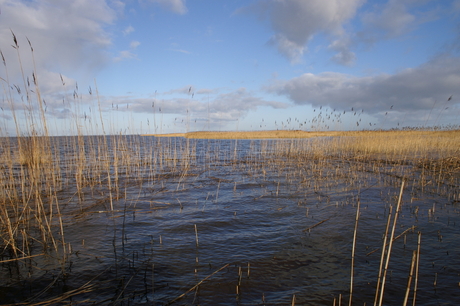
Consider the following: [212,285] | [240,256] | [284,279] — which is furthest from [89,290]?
[284,279]

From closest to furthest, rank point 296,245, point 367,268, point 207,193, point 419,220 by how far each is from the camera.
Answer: point 367,268
point 296,245
point 419,220
point 207,193

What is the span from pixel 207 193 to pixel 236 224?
2.73 meters

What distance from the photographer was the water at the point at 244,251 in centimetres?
289

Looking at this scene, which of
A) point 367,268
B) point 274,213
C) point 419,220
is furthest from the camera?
point 274,213

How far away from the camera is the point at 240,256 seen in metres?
3.76

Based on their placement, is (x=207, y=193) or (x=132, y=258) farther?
(x=207, y=193)

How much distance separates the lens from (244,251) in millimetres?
3916

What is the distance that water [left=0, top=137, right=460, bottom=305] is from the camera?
2.89 metres

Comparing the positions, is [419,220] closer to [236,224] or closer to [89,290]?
[236,224]

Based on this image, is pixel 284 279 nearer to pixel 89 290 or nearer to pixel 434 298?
pixel 434 298

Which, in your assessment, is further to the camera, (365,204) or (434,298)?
(365,204)

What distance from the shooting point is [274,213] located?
576 centimetres

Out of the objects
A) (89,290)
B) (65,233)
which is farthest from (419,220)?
(65,233)

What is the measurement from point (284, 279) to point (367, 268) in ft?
3.95
